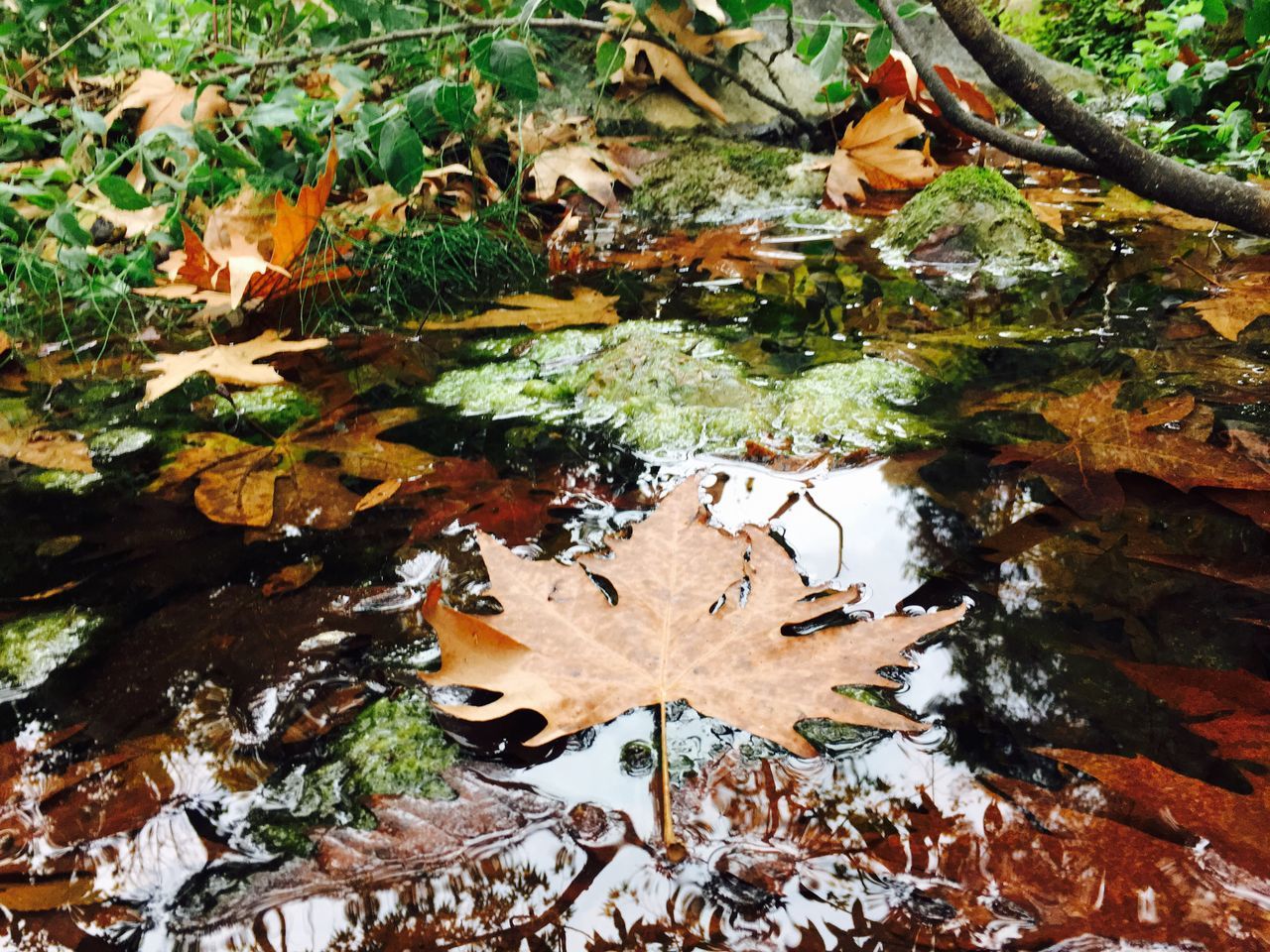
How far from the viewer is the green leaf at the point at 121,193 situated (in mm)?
1853

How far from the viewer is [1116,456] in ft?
4.03

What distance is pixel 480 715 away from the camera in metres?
0.76

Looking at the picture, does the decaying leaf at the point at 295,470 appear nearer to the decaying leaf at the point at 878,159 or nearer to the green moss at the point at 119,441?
the green moss at the point at 119,441

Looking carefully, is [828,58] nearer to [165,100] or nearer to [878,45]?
[878,45]

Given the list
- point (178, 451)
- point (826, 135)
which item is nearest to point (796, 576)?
point (178, 451)

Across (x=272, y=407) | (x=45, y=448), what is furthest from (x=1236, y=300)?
(x=45, y=448)

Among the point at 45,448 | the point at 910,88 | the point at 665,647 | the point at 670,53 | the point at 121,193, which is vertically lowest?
the point at 45,448

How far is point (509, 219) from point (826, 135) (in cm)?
191

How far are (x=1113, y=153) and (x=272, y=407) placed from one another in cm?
164

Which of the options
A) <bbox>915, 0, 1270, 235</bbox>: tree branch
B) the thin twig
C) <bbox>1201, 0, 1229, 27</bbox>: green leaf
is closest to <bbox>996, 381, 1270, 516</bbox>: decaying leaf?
<bbox>915, 0, 1270, 235</bbox>: tree branch

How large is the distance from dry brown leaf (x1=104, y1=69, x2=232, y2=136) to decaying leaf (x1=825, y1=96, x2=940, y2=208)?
7.50 ft

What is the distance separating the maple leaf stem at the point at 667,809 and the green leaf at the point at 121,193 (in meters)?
1.90

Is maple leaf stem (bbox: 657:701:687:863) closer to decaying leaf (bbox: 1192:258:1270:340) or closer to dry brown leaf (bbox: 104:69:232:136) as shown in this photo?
decaying leaf (bbox: 1192:258:1270:340)

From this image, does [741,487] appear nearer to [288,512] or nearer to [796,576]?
[796,576]
